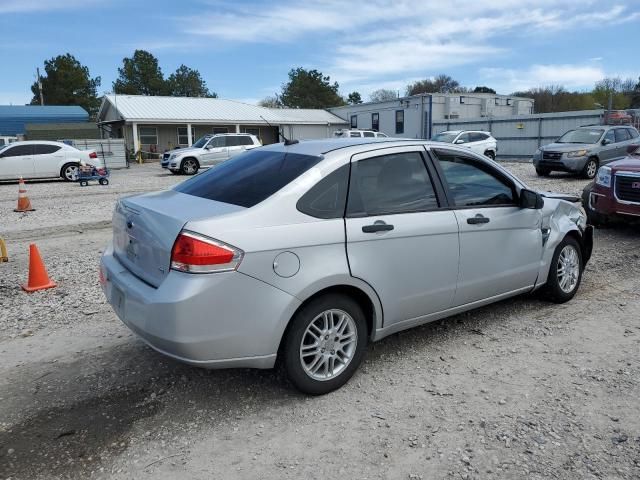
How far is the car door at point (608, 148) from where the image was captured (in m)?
17.0

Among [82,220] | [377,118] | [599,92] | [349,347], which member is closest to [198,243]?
[349,347]

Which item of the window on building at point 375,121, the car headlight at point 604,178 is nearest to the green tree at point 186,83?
the window on building at point 375,121

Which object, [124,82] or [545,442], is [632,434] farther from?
[124,82]

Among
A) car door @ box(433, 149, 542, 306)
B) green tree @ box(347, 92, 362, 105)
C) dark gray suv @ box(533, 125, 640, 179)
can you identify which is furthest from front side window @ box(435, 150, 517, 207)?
green tree @ box(347, 92, 362, 105)

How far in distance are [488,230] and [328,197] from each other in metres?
1.51

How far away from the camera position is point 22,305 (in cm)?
536

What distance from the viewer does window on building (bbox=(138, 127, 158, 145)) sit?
37.9m

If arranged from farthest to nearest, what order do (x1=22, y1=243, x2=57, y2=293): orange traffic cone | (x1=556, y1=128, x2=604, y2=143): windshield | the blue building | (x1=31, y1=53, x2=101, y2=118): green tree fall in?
(x1=31, y1=53, x2=101, y2=118): green tree, the blue building, (x1=556, y1=128, x2=604, y2=143): windshield, (x1=22, y1=243, x2=57, y2=293): orange traffic cone

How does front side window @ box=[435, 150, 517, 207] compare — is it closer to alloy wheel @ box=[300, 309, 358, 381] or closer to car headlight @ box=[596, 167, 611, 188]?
alloy wheel @ box=[300, 309, 358, 381]

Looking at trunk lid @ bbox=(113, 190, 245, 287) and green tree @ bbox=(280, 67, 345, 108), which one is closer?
trunk lid @ bbox=(113, 190, 245, 287)

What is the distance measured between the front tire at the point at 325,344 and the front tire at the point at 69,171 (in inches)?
762

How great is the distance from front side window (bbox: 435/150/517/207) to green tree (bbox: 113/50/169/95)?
71.4 m

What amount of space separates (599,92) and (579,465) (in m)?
94.1

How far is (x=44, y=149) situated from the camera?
1997 cm
